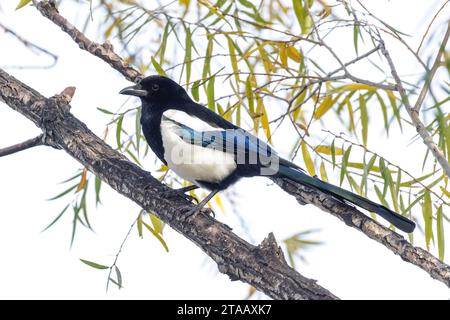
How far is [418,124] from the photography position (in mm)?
2252

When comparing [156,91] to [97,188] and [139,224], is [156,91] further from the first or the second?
[139,224]

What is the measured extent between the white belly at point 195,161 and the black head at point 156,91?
7.8 inches

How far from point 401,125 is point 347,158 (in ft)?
0.67

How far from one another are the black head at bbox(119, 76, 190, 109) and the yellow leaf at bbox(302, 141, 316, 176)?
645 millimetres

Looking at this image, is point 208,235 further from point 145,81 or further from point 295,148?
point 145,81

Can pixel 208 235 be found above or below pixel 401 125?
below

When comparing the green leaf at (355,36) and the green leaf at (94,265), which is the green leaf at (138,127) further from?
the green leaf at (355,36)

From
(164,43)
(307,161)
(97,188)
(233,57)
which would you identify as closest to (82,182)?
(97,188)

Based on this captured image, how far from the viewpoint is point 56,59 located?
322 centimetres

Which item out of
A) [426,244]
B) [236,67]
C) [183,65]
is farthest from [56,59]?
[426,244]

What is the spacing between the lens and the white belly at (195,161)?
10.1 ft

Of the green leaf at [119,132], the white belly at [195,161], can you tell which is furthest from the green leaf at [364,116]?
the green leaf at [119,132]

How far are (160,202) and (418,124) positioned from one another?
0.95 m

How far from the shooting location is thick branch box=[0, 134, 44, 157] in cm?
298
